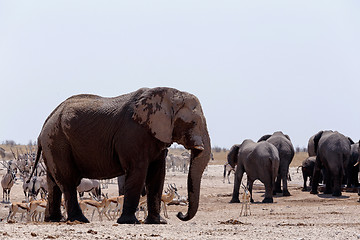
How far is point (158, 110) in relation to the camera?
12875 mm

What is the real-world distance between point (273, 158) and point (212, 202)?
253 centimetres

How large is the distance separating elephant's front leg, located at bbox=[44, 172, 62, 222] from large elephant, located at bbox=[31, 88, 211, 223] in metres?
0.18

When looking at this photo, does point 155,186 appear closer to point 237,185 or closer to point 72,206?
point 72,206

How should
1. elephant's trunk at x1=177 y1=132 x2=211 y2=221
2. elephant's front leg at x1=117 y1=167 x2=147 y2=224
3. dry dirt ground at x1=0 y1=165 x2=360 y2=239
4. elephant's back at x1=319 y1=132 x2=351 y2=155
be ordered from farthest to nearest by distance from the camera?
elephant's back at x1=319 y1=132 x2=351 y2=155 < elephant's trunk at x1=177 y1=132 x2=211 y2=221 < elephant's front leg at x1=117 y1=167 x2=147 y2=224 < dry dirt ground at x1=0 y1=165 x2=360 y2=239

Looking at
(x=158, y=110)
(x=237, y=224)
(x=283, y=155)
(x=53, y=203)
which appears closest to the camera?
(x=158, y=110)

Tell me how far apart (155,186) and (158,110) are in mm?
1504

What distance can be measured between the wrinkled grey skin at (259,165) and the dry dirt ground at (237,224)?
0.61m

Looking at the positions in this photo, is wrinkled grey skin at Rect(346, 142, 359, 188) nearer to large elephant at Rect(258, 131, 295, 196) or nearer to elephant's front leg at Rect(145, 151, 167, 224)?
large elephant at Rect(258, 131, 295, 196)

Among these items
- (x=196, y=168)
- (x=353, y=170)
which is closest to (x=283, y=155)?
(x=353, y=170)

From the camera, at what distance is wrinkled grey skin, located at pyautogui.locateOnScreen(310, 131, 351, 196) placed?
82.3 feet

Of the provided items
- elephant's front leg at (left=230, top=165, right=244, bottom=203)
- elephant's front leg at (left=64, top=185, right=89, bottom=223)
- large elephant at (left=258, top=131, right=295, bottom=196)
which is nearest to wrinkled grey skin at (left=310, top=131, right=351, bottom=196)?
large elephant at (left=258, top=131, right=295, bottom=196)

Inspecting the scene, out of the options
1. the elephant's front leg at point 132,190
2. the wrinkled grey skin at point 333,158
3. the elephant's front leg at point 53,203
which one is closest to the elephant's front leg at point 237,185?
the wrinkled grey skin at point 333,158

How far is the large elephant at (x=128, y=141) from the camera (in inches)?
501

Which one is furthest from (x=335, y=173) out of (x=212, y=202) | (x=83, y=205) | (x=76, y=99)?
(x=76, y=99)
